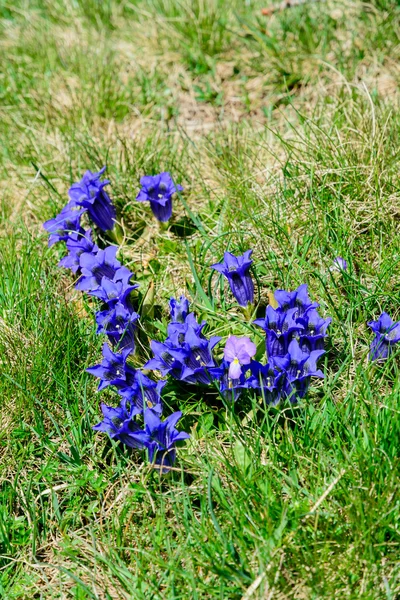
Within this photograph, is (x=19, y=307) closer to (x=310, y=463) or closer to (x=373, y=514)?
(x=310, y=463)

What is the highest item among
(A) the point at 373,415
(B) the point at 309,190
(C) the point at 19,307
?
(B) the point at 309,190

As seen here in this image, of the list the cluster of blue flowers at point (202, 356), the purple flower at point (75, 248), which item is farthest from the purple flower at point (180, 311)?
the purple flower at point (75, 248)

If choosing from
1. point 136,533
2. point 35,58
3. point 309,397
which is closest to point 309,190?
point 309,397

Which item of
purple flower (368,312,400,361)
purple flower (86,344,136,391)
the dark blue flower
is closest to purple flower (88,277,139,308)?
purple flower (86,344,136,391)

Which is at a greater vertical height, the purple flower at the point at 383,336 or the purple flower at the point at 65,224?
the purple flower at the point at 383,336

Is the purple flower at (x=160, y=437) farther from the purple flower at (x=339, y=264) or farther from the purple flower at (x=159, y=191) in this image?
the purple flower at (x=159, y=191)

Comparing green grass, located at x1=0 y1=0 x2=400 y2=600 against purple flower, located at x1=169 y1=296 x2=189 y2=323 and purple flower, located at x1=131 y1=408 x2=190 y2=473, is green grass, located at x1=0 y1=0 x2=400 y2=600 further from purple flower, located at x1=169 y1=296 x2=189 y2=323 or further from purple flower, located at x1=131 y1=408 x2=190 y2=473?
purple flower, located at x1=169 y1=296 x2=189 y2=323

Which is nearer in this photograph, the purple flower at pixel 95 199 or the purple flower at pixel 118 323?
the purple flower at pixel 118 323
